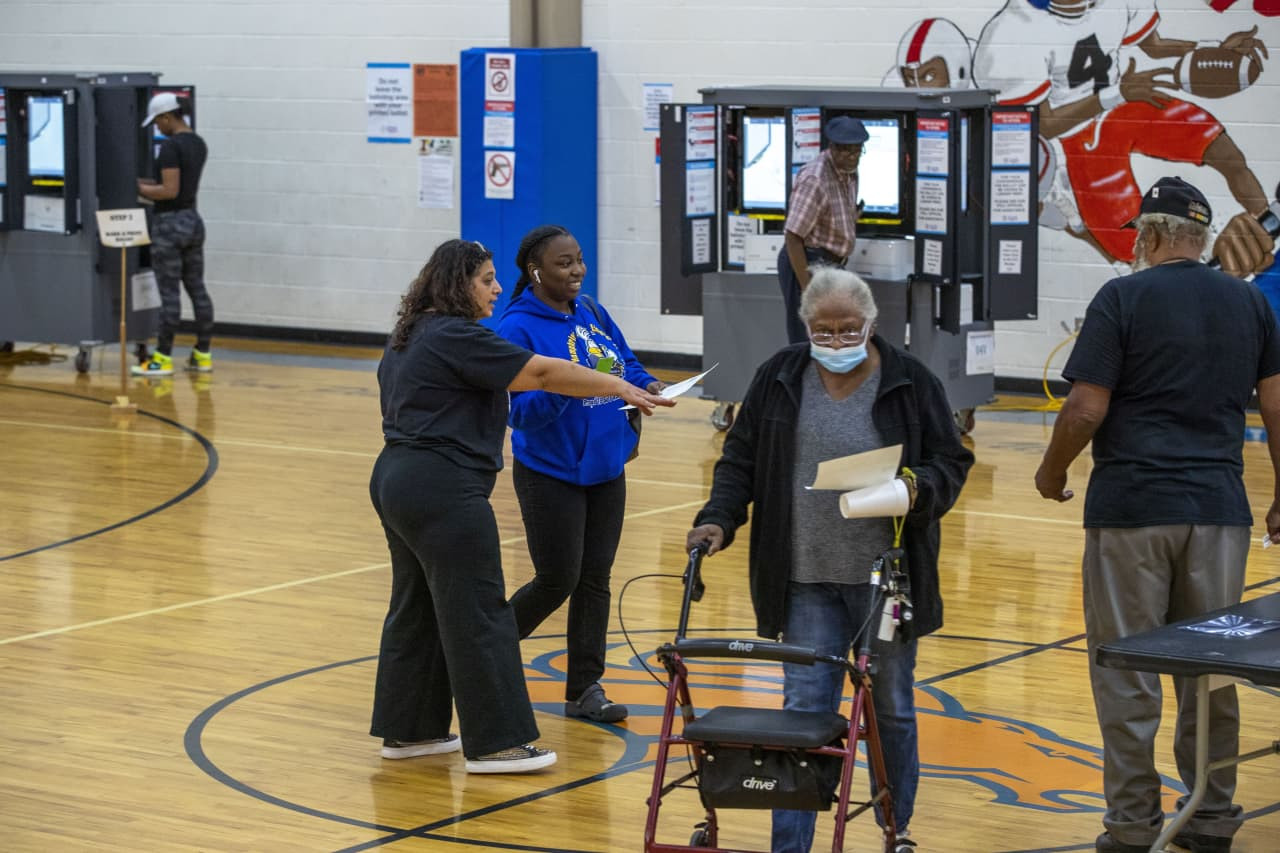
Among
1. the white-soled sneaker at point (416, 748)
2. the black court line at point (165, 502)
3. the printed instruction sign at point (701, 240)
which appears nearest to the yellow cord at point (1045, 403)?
the printed instruction sign at point (701, 240)

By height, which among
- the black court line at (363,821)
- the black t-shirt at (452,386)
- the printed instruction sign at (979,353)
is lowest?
the black court line at (363,821)

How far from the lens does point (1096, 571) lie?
192 inches

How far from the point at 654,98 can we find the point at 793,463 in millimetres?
10418

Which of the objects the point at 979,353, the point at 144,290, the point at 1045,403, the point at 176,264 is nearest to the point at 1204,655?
the point at 979,353

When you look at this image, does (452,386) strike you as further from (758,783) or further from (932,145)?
(932,145)

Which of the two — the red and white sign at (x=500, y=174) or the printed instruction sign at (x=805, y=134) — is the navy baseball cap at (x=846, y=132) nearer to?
the printed instruction sign at (x=805, y=134)

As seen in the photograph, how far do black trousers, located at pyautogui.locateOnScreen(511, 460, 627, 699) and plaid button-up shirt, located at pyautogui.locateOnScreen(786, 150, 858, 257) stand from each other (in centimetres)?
465

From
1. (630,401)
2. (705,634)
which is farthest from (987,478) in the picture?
(630,401)

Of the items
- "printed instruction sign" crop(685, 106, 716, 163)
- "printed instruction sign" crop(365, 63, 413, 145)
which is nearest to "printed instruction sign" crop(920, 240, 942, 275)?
"printed instruction sign" crop(685, 106, 716, 163)

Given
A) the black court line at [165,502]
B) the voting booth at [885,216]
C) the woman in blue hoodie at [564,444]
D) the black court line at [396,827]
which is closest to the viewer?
the black court line at [396,827]

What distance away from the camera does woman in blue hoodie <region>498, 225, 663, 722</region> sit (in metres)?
5.99

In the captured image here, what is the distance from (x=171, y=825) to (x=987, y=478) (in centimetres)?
644

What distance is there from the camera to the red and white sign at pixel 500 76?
14.8 m

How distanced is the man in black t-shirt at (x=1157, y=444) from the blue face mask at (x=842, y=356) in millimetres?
567
